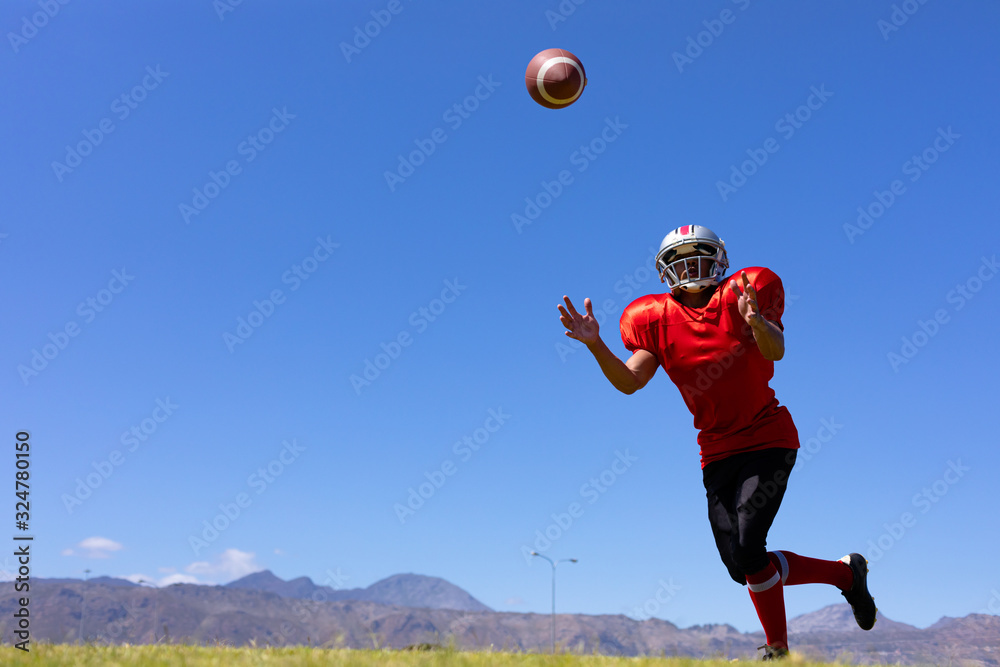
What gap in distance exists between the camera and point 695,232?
733cm

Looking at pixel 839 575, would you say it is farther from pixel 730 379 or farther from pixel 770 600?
pixel 730 379

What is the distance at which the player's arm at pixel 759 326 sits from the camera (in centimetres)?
666

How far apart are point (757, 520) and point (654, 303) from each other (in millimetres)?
2101

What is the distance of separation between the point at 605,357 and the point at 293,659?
377 cm

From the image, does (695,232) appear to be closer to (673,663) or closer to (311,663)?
(673,663)

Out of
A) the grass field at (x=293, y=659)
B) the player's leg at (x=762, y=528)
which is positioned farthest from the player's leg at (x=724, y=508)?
the grass field at (x=293, y=659)

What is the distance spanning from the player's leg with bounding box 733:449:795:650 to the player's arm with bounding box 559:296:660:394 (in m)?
1.19

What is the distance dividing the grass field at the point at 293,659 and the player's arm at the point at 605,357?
8.33ft

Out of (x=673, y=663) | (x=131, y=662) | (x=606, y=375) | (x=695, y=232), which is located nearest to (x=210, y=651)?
(x=131, y=662)

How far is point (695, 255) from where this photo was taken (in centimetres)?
734

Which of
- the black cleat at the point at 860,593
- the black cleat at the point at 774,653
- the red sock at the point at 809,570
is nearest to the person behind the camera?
the black cleat at the point at 774,653

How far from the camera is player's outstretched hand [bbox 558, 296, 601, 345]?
7.46 meters

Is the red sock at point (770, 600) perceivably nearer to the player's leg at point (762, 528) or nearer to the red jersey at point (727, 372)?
the player's leg at point (762, 528)

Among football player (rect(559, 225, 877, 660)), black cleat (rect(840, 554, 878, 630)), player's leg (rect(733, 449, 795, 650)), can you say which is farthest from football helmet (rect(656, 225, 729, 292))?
black cleat (rect(840, 554, 878, 630))
